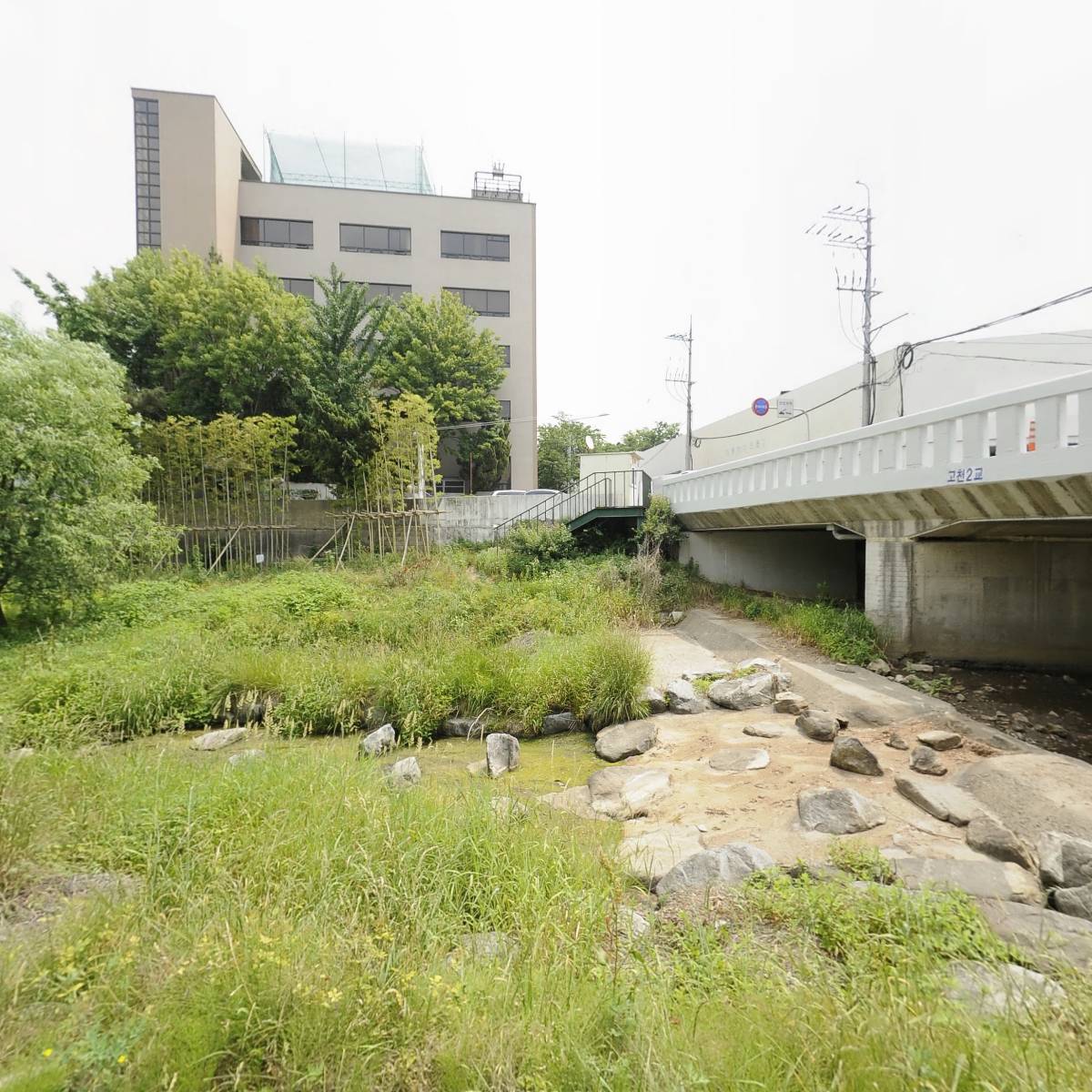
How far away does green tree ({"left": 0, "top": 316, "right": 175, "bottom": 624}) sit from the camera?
1030 centimetres

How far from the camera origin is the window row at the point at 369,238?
2506cm

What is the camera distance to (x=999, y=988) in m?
2.42

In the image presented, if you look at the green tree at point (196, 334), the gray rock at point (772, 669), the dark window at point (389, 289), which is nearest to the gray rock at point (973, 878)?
the gray rock at point (772, 669)

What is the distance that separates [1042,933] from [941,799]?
1917 mm

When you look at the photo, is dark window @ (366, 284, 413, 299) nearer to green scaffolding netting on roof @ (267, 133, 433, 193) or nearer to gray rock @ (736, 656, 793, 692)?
green scaffolding netting on roof @ (267, 133, 433, 193)

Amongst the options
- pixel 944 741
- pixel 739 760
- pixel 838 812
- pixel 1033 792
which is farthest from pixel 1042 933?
pixel 944 741

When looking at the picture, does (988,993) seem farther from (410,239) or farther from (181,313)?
(410,239)

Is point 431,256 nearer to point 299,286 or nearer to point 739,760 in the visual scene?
point 299,286

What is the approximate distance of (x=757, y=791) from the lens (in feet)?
17.5

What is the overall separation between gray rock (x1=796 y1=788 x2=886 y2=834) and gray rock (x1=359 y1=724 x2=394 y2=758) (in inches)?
180

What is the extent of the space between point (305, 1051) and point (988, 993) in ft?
8.28

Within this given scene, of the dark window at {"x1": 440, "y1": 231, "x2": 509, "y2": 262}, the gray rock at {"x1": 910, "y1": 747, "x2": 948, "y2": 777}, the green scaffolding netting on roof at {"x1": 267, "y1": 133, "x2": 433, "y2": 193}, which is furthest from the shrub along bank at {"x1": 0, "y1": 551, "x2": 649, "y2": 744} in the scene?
the green scaffolding netting on roof at {"x1": 267, "y1": 133, "x2": 433, "y2": 193}

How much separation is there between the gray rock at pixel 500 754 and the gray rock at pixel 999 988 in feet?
15.0

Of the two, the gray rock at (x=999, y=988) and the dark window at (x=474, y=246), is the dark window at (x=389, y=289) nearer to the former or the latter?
the dark window at (x=474, y=246)
